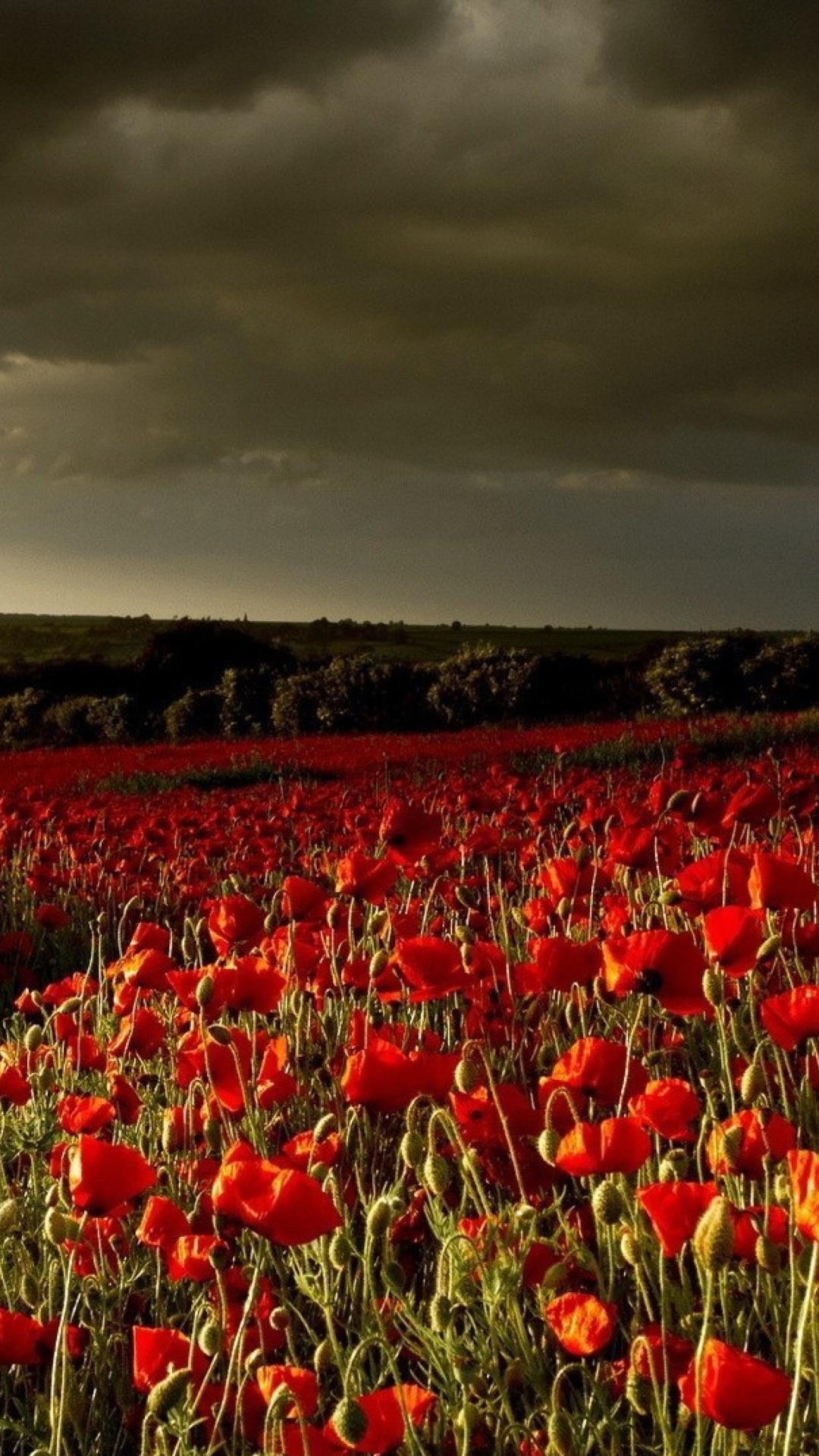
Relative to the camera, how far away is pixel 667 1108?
196 cm

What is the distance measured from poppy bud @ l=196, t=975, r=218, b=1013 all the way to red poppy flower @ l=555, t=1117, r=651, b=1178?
2.92ft

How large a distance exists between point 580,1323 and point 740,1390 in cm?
36

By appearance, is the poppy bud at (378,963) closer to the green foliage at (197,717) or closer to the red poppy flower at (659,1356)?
the red poppy flower at (659,1356)

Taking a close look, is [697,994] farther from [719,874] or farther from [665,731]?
[665,731]

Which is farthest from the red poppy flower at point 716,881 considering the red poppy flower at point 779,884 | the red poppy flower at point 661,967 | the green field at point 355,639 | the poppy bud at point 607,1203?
the green field at point 355,639

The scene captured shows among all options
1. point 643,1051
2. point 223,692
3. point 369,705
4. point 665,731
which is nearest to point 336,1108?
point 643,1051

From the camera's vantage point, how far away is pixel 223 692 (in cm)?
2898

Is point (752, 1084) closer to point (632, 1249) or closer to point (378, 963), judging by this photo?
point (632, 1249)

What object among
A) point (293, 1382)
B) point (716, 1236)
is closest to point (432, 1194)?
point (293, 1382)

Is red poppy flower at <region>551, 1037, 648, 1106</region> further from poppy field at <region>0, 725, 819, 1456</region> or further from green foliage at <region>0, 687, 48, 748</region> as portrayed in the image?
green foliage at <region>0, 687, 48, 748</region>

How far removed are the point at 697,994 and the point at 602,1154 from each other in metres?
0.65

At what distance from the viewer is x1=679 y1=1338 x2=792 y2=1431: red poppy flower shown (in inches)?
49.5

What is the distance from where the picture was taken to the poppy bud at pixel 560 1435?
1.46 m

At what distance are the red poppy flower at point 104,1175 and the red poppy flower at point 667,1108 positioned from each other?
29.6 inches
